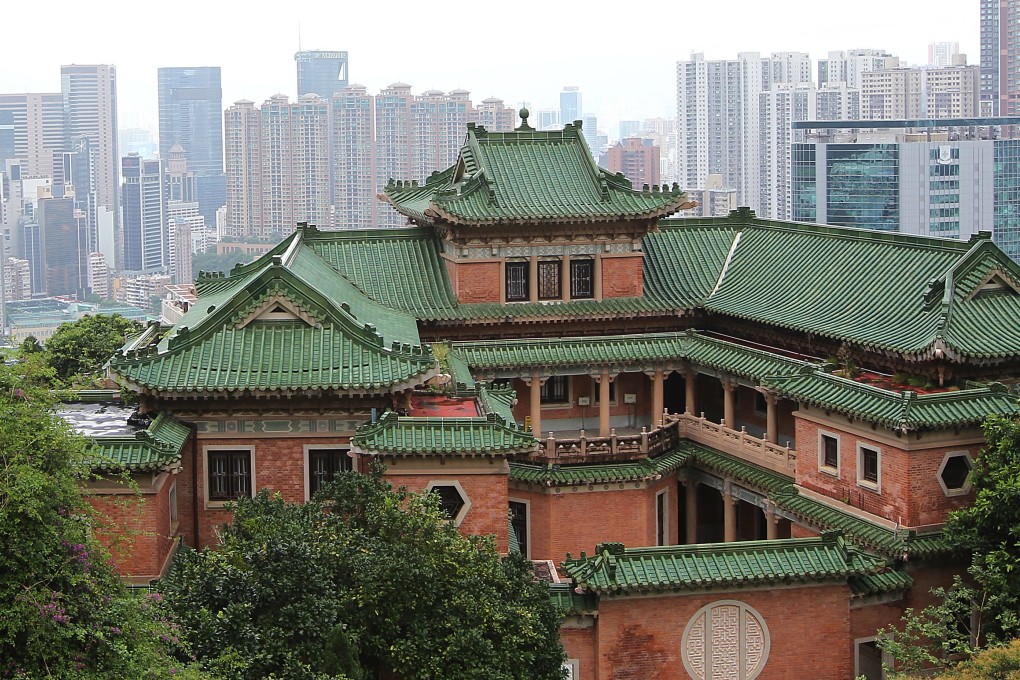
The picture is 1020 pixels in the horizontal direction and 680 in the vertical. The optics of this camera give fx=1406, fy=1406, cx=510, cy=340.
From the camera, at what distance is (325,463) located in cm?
2458

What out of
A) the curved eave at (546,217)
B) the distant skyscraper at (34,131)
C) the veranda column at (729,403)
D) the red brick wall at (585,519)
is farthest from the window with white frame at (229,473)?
the distant skyscraper at (34,131)

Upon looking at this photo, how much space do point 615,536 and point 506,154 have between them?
10090mm

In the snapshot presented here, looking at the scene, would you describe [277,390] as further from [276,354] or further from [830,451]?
[830,451]

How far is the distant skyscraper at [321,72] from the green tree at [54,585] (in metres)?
171

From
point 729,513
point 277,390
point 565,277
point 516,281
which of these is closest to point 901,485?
point 729,513

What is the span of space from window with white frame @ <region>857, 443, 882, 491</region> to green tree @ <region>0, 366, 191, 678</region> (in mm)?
14103

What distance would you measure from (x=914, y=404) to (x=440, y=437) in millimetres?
8257

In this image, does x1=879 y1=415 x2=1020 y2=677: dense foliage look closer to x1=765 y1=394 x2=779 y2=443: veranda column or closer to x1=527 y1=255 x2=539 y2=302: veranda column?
x1=765 y1=394 x2=779 y2=443: veranda column

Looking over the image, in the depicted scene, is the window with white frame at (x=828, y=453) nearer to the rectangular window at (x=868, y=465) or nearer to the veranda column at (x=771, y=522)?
the rectangular window at (x=868, y=465)

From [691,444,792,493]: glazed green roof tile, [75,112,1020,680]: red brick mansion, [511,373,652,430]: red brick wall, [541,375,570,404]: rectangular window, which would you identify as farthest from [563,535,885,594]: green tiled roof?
[541,375,570,404]: rectangular window

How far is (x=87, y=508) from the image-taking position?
16312 mm

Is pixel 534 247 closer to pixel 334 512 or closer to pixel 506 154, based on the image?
pixel 506 154

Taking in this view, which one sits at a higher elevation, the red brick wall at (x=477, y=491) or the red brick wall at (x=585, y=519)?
the red brick wall at (x=477, y=491)

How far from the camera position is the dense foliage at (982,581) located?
22609mm
